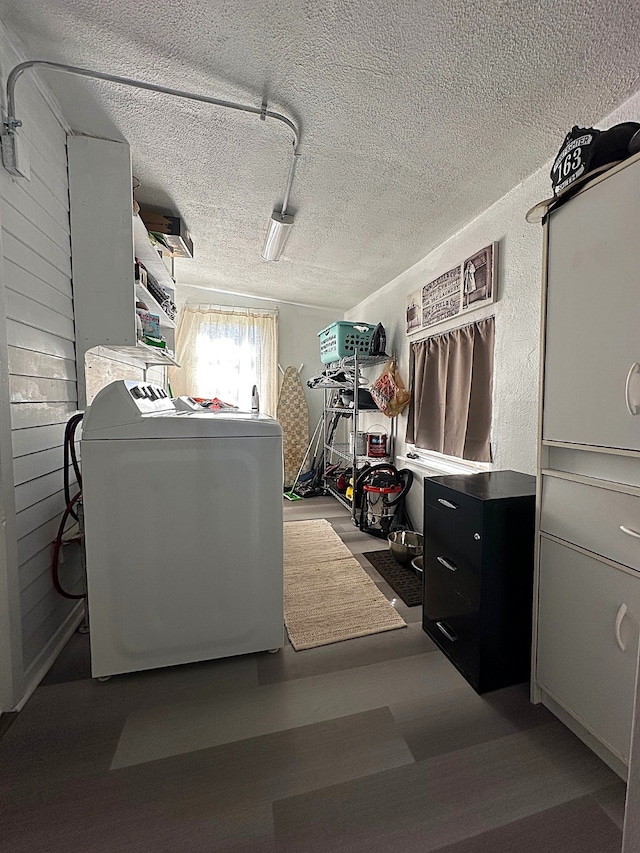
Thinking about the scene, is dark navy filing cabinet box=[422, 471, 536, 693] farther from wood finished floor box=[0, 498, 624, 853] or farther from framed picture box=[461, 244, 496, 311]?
framed picture box=[461, 244, 496, 311]

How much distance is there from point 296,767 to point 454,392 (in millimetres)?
2246

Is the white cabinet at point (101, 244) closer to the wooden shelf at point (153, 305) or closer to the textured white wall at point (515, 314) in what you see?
the wooden shelf at point (153, 305)

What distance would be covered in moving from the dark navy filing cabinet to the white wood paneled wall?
5.67 ft

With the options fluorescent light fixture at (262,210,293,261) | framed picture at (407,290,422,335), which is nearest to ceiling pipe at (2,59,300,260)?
fluorescent light fixture at (262,210,293,261)

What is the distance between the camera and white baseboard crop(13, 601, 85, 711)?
1.37 m

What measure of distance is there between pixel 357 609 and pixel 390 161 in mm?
2370

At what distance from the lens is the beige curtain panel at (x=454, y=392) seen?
2.29 metres

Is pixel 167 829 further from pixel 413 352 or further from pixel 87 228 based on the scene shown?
pixel 413 352

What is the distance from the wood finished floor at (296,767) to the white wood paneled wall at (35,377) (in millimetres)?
300

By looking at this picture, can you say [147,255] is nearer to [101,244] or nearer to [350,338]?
[101,244]

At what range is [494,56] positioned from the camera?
1211mm

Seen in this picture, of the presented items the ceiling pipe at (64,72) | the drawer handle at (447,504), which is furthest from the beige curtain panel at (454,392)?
the ceiling pipe at (64,72)

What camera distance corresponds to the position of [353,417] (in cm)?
410

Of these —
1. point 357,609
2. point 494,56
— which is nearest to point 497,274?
point 494,56
